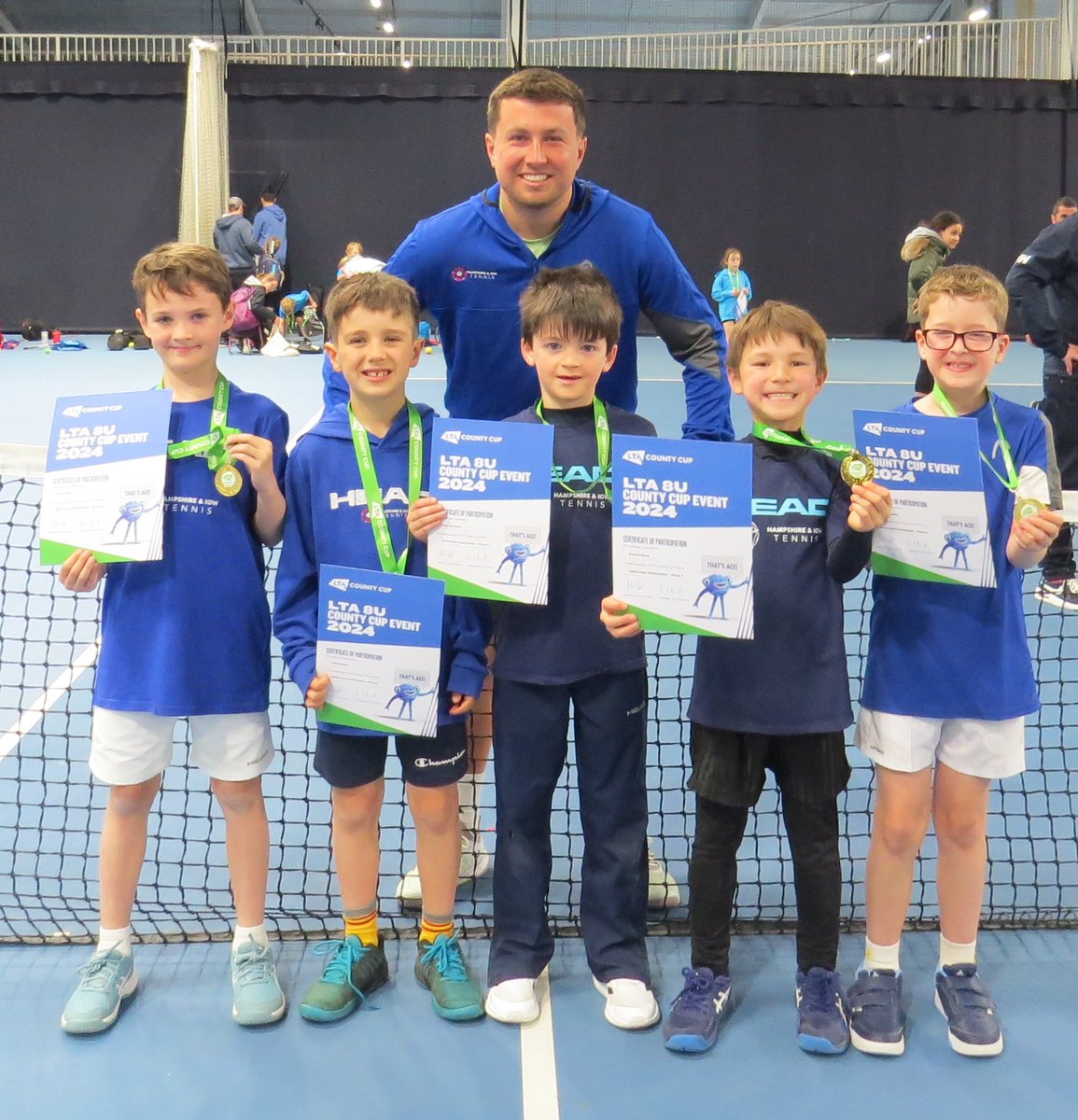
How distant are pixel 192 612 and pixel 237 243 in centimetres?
1332

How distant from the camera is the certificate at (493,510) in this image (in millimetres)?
2131

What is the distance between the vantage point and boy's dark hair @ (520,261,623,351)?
2221 mm

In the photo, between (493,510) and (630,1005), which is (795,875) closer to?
(630,1005)

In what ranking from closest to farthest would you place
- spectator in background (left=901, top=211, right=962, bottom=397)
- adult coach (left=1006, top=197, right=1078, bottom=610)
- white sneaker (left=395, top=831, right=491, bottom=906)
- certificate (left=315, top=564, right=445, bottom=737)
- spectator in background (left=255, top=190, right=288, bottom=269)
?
certificate (left=315, top=564, right=445, bottom=737)
white sneaker (left=395, top=831, right=491, bottom=906)
adult coach (left=1006, top=197, right=1078, bottom=610)
spectator in background (left=901, top=211, right=962, bottom=397)
spectator in background (left=255, top=190, right=288, bottom=269)

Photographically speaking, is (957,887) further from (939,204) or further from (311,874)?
(939,204)

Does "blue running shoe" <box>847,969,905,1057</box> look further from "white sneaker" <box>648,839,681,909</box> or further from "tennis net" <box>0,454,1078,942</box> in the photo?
"white sneaker" <box>648,839,681,909</box>

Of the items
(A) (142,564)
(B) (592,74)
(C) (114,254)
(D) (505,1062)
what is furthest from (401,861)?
(C) (114,254)

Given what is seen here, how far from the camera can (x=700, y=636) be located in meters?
2.22

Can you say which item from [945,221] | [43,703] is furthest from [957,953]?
[945,221]

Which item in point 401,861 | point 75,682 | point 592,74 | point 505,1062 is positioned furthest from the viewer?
point 592,74

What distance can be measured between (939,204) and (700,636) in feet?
55.7

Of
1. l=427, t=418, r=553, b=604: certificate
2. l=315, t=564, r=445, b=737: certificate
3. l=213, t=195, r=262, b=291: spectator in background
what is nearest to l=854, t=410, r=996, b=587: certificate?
l=427, t=418, r=553, b=604: certificate

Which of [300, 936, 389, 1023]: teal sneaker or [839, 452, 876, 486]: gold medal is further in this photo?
[300, 936, 389, 1023]: teal sneaker

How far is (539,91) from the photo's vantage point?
244 cm
